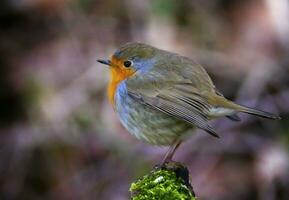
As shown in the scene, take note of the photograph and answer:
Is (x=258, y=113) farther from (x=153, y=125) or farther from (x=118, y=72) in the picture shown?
(x=118, y=72)

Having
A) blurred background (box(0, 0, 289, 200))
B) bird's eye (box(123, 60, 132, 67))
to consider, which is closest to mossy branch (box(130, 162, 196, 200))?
bird's eye (box(123, 60, 132, 67))

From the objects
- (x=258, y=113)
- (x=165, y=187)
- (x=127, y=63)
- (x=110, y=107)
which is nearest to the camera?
(x=165, y=187)

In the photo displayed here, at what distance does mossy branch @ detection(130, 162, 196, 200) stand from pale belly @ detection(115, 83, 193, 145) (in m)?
0.78

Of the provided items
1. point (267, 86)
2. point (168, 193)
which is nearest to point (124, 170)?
point (267, 86)

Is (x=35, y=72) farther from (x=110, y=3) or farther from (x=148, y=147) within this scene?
(x=148, y=147)

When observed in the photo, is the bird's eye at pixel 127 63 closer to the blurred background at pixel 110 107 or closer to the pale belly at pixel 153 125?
the pale belly at pixel 153 125

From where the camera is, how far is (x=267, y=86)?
697cm

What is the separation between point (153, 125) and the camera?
4672 millimetres

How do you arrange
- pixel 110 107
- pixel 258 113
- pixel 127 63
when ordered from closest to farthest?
pixel 258 113
pixel 127 63
pixel 110 107

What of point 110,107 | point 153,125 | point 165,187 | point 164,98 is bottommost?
point 110,107

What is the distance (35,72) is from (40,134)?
715 mm

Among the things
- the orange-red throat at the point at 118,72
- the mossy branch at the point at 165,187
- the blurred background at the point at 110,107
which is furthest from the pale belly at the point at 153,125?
the blurred background at the point at 110,107

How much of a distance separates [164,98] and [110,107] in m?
2.53

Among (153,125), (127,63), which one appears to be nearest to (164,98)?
(153,125)
